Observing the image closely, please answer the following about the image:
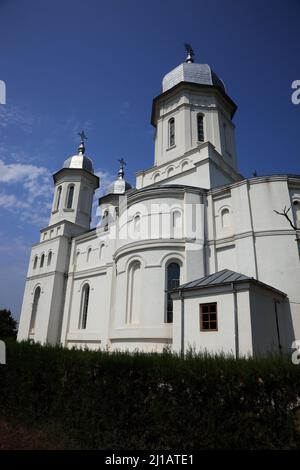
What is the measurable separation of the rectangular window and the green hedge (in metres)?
6.54

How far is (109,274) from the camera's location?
23.3 metres

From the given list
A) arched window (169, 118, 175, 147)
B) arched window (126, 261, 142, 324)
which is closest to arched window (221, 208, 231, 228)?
arched window (126, 261, 142, 324)

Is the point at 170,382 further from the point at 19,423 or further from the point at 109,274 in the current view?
the point at 109,274

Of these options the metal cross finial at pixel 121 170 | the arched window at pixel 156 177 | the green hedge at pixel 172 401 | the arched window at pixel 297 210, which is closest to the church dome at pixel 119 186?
the metal cross finial at pixel 121 170

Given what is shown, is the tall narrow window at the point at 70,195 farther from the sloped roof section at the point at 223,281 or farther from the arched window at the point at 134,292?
the sloped roof section at the point at 223,281

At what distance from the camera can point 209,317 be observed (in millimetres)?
12648

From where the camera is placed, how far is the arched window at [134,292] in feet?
56.1

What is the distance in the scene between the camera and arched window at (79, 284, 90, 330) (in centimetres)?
2465

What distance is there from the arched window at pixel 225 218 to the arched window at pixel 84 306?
13912 millimetres

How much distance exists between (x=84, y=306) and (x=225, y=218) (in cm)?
1472

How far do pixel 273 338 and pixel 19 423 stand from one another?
33.7 ft

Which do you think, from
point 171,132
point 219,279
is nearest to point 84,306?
point 219,279

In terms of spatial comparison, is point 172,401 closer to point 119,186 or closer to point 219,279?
point 219,279
